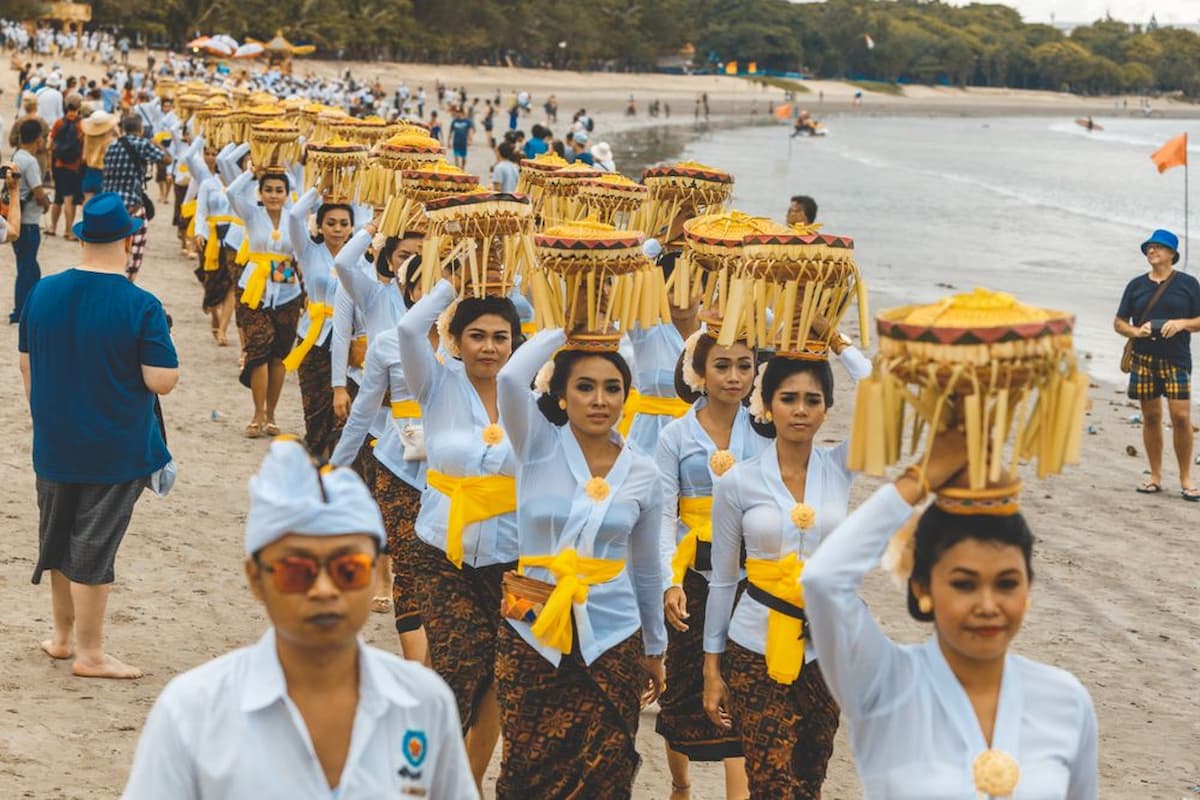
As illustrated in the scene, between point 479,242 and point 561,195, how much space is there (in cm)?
346

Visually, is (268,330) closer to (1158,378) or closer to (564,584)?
(1158,378)

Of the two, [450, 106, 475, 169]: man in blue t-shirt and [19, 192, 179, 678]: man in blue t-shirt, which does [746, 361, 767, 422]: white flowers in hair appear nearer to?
[19, 192, 179, 678]: man in blue t-shirt

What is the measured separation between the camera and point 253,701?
3.29m

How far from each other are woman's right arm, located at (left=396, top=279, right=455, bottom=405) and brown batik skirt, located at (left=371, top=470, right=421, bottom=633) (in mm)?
1258

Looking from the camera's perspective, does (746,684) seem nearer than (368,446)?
Yes

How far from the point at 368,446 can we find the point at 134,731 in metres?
2.39

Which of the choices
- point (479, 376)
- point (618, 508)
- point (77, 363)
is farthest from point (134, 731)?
point (618, 508)

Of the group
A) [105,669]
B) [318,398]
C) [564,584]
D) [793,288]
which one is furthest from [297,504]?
[318,398]

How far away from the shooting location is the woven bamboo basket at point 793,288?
6254 mm

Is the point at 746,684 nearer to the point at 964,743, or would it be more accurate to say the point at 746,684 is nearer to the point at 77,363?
the point at 964,743

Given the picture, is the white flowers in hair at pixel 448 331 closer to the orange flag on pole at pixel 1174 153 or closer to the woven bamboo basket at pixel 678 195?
the woven bamboo basket at pixel 678 195

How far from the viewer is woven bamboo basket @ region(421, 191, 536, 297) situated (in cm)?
696

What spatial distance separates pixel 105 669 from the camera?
7.93 metres

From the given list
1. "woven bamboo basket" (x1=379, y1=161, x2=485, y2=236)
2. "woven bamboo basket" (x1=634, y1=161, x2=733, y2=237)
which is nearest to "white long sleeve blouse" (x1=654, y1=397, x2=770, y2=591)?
"woven bamboo basket" (x1=379, y1=161, x2=485, y2=236)
